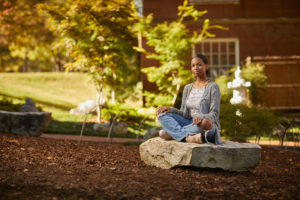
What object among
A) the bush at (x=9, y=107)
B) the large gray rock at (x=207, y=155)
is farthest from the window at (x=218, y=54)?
the large gray rock at (x=207, y=155)

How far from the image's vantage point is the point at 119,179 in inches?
166

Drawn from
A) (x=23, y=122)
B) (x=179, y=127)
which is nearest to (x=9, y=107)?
(x=23, y=122)

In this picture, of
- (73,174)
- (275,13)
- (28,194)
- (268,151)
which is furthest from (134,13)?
(28,194)

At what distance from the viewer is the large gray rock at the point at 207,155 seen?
14.9 ft

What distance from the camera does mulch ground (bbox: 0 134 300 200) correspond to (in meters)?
Answer: 3.67

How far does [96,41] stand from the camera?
1300 centimetres

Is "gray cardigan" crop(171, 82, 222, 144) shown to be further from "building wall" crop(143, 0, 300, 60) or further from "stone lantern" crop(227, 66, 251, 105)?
"building wall" crop(143, 0, 300, 60)

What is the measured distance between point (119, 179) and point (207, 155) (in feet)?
3.85

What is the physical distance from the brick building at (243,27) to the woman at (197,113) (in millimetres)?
10046

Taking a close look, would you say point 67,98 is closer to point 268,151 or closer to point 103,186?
point 268,151

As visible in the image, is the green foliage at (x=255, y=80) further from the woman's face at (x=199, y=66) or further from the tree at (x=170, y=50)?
the woman's face at (x=199, y=66)

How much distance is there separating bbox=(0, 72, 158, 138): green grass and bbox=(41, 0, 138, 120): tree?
3.06 feet

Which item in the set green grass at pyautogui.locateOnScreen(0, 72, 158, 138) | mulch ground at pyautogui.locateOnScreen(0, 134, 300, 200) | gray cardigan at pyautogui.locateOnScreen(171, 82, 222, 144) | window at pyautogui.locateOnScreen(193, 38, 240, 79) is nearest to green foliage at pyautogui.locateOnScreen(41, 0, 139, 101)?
green grass at pyautogui.locateOnScreen(0, 72, 158, 138)

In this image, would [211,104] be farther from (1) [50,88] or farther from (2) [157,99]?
(1) [50,88]
